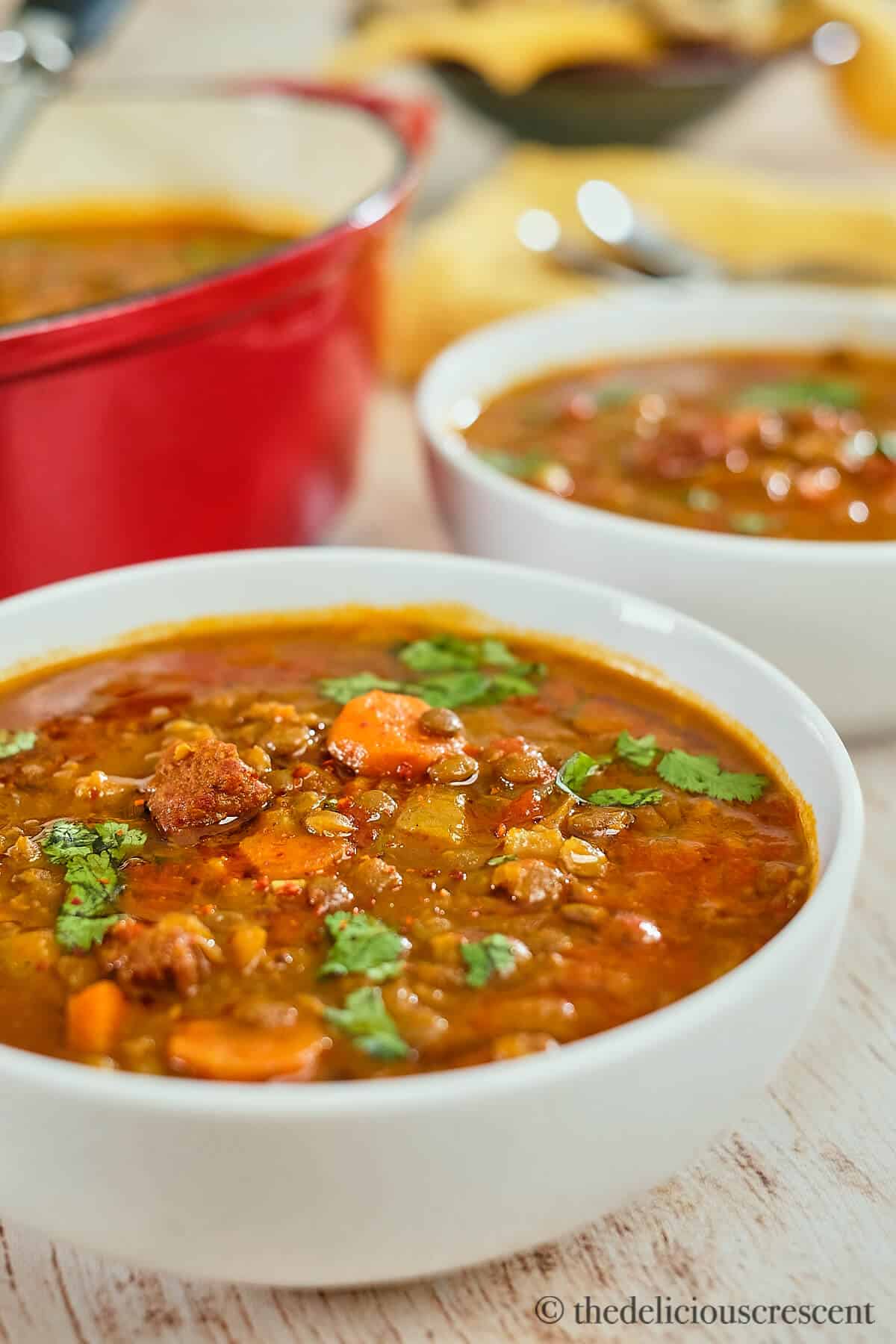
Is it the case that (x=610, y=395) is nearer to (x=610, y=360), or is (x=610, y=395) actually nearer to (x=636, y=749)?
(x=610, y=360)

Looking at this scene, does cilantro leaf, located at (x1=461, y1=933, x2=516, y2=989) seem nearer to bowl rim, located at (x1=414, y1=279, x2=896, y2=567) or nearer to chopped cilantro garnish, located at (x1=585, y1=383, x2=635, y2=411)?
bowl rim, located at (x1=414, y1=279, x2=896, y2=567)

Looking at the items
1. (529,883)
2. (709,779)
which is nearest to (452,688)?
(709,779)

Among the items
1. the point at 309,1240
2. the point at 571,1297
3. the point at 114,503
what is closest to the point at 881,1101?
the point at 571,1297

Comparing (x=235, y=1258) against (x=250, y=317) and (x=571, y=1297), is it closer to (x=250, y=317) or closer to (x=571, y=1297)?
(x=571, y=1297)

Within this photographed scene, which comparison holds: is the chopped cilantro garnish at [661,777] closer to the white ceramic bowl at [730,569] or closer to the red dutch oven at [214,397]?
the white ceramic bowl at [730,569]

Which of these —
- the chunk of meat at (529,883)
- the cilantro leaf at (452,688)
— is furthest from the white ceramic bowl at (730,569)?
the chunk of meat at (529,883)

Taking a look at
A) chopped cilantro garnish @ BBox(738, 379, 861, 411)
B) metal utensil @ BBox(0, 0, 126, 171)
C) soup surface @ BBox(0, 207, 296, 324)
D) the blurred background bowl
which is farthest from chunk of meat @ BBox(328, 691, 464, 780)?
the blurred background bowl
